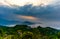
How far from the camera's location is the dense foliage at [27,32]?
2.13 metres

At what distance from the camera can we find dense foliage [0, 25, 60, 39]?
213 centimetres

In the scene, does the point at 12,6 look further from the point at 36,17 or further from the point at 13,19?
the point at 36,17

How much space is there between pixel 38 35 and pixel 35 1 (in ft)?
1.53

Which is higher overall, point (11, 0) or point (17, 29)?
point (11, 0)

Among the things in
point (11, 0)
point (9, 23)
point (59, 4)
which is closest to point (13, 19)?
point (9, 23)

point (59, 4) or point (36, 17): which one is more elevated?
point (59, 4)

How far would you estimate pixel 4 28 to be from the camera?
2166 millimetres

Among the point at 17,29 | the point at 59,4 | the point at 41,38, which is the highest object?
the point at 59,4

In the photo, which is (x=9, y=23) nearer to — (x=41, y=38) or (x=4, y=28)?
(x=4, y=28)

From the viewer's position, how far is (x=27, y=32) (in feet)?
7.05

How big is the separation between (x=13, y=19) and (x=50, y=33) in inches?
21.1

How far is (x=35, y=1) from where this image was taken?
7.34ft

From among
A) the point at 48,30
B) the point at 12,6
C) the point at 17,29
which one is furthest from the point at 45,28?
the point at 12,6

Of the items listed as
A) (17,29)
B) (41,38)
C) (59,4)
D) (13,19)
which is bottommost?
(41,38)
